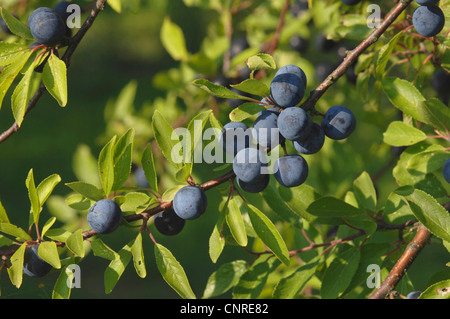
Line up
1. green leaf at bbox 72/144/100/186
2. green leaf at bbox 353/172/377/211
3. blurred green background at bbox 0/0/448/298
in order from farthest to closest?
blurred green background at bbox 0/0/448/298 → green leaf at bbox 72/144/100/186 → green leaf at bbox 353/172/377/211

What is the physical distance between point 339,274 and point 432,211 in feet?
0.98

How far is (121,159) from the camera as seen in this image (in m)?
1.20

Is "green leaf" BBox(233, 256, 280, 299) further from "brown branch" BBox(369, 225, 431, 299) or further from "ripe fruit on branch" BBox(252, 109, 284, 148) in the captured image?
"ripe fruit on branch" BBox(252, 109, 284, 148)

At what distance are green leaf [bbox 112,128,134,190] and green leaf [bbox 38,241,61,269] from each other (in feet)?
0.65

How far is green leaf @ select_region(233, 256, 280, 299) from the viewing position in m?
1.36

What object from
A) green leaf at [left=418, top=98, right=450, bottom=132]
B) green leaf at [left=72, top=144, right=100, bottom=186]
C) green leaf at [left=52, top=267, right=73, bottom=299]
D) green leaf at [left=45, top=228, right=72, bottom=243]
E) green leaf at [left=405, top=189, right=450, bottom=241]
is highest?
green leaf at [left=418, top=98, right=450, bottom=132]

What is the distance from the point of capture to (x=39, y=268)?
1.18 m

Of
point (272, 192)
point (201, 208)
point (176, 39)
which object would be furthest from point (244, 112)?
point (176, 39)

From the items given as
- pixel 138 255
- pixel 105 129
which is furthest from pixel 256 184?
pixel 105 129

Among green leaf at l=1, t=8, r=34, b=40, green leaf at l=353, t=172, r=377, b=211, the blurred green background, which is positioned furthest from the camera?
the blurred green background

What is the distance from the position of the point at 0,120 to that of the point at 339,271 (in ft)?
10.3

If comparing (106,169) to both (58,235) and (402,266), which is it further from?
(402,266)

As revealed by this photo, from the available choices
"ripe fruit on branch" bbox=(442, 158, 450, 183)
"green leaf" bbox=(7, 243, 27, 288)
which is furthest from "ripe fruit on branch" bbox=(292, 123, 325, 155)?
"green leaf" bbox=(7, 243, 27, 288)
